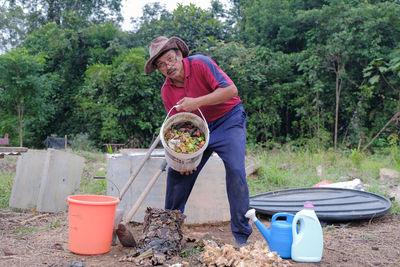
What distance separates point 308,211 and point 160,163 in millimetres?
1516

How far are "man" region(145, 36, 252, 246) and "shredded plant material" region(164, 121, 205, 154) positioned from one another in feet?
0.56

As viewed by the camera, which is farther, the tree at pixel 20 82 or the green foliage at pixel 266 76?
the green foliage at pixel 266 76

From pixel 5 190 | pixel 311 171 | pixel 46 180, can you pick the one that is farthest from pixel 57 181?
pixel 311 171

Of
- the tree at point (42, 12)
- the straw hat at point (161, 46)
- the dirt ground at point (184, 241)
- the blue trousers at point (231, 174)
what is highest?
the tree at point (42, 12)

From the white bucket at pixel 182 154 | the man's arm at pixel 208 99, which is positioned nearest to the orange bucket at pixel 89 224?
the white bucket at pixel 182 154

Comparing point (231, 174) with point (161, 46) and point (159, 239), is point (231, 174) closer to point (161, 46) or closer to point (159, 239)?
point (159, 239)

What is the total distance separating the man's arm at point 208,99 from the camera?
2.60m

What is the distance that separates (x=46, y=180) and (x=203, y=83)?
2239 millimetres

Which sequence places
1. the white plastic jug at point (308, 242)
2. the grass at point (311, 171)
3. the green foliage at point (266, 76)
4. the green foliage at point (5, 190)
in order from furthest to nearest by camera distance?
the green foliage at point (266, 76) < the grass at point (311, 171) < the green foliage at point (5, 190) < the white plastic jug at point (308, 242)

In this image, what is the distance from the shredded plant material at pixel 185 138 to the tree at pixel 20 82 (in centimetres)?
697

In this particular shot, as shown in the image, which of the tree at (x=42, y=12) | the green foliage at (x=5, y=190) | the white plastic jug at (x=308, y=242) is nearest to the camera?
the white plastic jug at (x=308, y=242)

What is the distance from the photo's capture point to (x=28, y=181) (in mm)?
4258

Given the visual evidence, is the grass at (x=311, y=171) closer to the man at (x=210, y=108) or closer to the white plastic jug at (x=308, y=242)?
the man at (x=210, y=108)

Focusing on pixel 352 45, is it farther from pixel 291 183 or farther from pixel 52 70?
pixel 52 70
